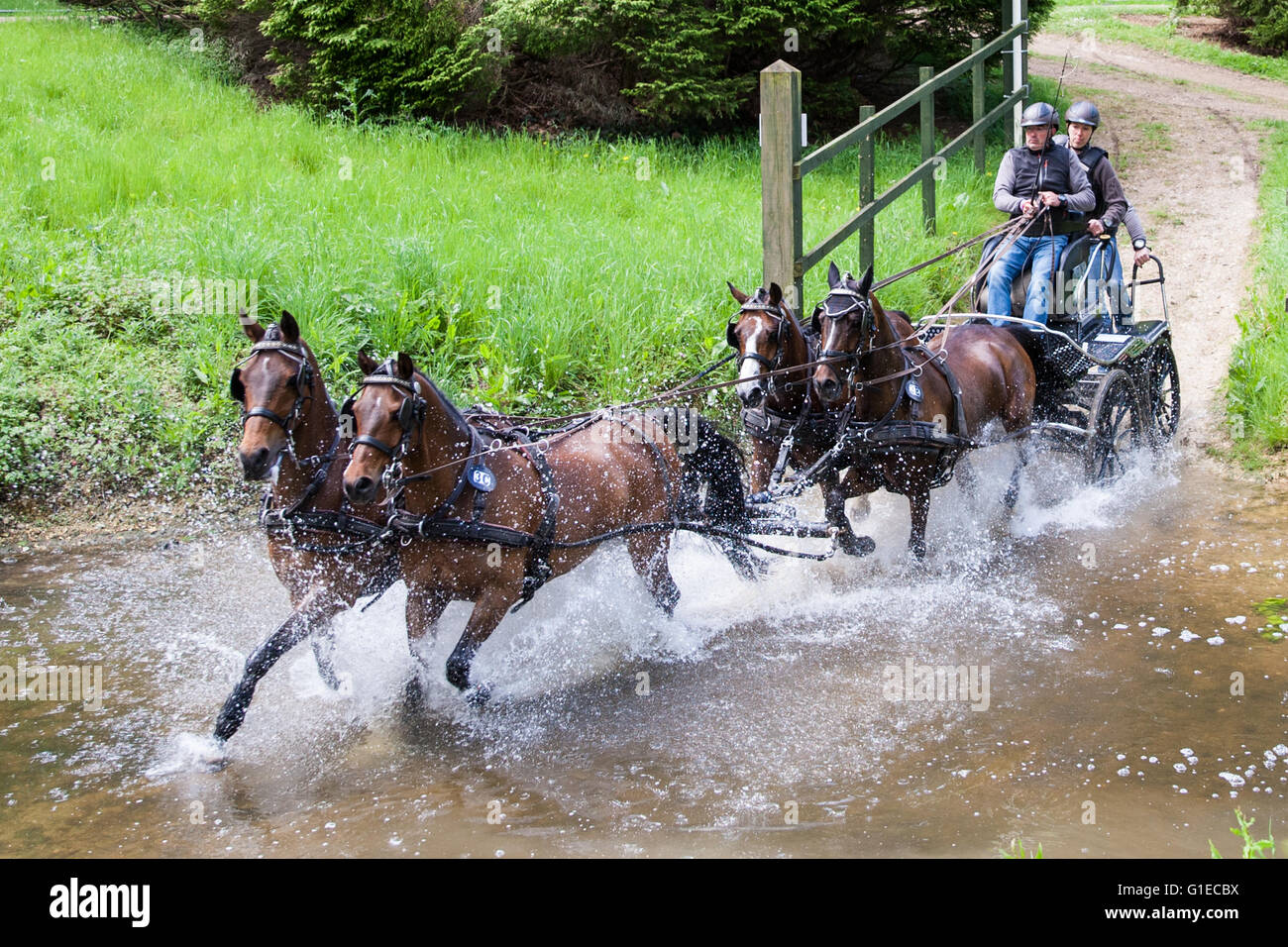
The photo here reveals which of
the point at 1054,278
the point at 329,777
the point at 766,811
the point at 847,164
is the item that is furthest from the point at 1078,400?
the point at 847,164

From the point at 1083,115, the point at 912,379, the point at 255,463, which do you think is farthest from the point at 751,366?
the point at 1083,115

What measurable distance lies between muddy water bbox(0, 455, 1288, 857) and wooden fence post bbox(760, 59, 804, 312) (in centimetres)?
220

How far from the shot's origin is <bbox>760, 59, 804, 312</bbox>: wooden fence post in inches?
322

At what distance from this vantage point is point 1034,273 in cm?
820

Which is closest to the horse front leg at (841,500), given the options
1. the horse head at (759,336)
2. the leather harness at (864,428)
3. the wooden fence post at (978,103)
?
the leather harness at (864,428)

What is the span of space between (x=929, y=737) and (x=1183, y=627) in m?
1.93

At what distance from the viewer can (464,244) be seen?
9773 mm

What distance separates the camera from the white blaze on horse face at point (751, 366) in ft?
20.7

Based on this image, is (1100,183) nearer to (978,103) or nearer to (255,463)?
(978,103)

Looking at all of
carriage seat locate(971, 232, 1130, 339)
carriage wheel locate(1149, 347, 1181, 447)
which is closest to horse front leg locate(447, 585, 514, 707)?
carriage seat locate(971, 232, 1130, 339)

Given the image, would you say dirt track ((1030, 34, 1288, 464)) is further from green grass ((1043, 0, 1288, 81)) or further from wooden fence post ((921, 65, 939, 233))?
wooden fence post ((921, 65, 939, 233))

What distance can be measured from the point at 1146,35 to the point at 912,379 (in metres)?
20.0

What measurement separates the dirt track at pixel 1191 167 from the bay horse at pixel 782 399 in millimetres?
3751
